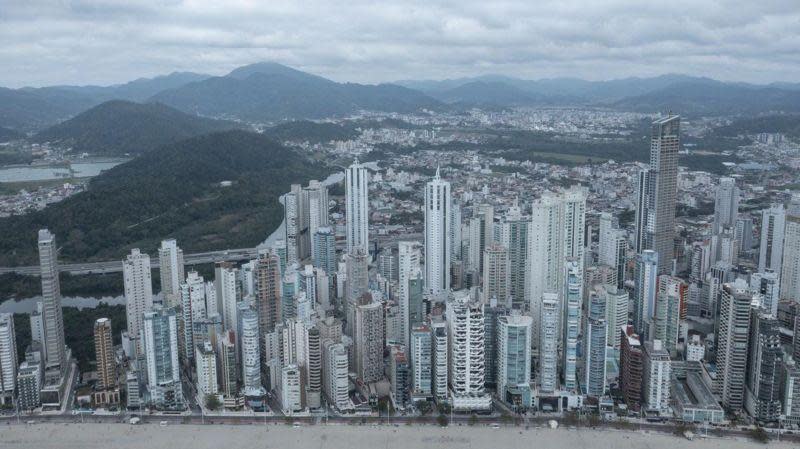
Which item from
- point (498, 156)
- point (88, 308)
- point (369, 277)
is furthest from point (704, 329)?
point (498, 156)

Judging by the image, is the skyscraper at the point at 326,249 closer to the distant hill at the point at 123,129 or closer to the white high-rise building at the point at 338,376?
the white high-rise building at the point at 338,376

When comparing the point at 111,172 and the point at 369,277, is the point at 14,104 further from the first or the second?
the point at 369,277

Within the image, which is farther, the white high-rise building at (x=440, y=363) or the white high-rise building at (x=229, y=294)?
the white high-rise building at (x=229, y=294)

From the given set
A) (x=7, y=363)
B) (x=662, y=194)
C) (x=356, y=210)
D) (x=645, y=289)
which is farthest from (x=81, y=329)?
(x=662, y=194)

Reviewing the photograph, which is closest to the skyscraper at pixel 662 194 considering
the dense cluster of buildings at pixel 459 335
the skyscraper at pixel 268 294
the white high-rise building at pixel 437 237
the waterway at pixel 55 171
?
the dense cluster of buildings at pixel 459 335

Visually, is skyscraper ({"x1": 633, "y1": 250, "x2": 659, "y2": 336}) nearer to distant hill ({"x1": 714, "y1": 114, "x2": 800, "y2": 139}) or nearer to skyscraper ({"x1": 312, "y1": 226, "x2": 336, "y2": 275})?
skyscraper ({"x1": 312, "y1": 226, "x2": 336, "y2": 275})

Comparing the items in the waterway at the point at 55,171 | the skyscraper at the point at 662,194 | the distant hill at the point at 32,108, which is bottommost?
the waterway at the point at 55,171
